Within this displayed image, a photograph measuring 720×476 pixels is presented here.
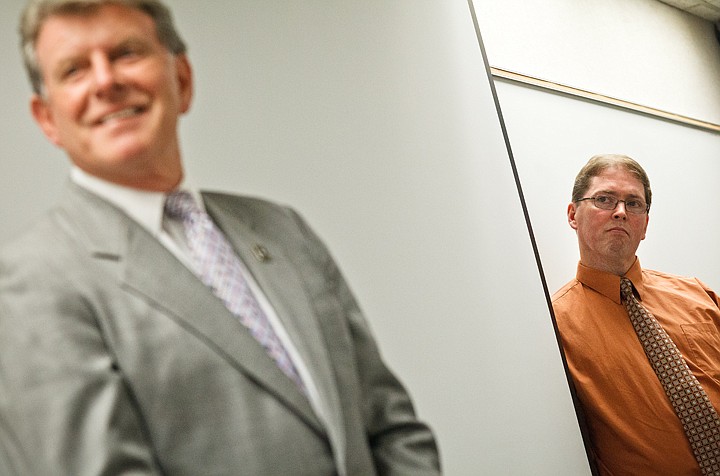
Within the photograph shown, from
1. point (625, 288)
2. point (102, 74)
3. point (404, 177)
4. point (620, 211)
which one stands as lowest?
point (625, 288)

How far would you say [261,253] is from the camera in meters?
1.29

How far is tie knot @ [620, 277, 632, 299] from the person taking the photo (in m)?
2.45

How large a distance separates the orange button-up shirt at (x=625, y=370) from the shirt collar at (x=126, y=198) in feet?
5.33

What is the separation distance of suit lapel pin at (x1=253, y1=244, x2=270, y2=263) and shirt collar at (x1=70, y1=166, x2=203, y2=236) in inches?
7.7

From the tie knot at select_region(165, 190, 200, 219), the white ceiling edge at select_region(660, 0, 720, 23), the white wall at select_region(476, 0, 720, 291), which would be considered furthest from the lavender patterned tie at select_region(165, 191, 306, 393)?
the white ceiling edge at select_region(660, 0, 720, 23)

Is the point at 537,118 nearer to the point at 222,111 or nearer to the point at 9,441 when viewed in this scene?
the point at 222,111

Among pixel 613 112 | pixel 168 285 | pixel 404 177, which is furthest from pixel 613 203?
pixel 168 285

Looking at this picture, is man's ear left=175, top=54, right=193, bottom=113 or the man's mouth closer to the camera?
the man's mouth

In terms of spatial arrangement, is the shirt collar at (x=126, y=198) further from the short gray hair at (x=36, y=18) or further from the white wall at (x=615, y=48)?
the white wall at (x=615, y=48)

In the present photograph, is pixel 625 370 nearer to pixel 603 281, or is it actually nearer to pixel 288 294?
pixel 603 281

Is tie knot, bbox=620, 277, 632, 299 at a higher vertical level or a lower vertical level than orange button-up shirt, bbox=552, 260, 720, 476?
higher

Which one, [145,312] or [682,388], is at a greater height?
[145,312]

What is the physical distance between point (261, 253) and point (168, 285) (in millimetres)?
223

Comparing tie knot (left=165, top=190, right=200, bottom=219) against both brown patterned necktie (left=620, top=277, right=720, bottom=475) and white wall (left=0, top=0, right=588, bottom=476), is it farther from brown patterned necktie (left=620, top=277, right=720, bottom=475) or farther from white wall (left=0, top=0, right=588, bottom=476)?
brown patterned necktie (left=620, top=277, right=720, bottom=475)
